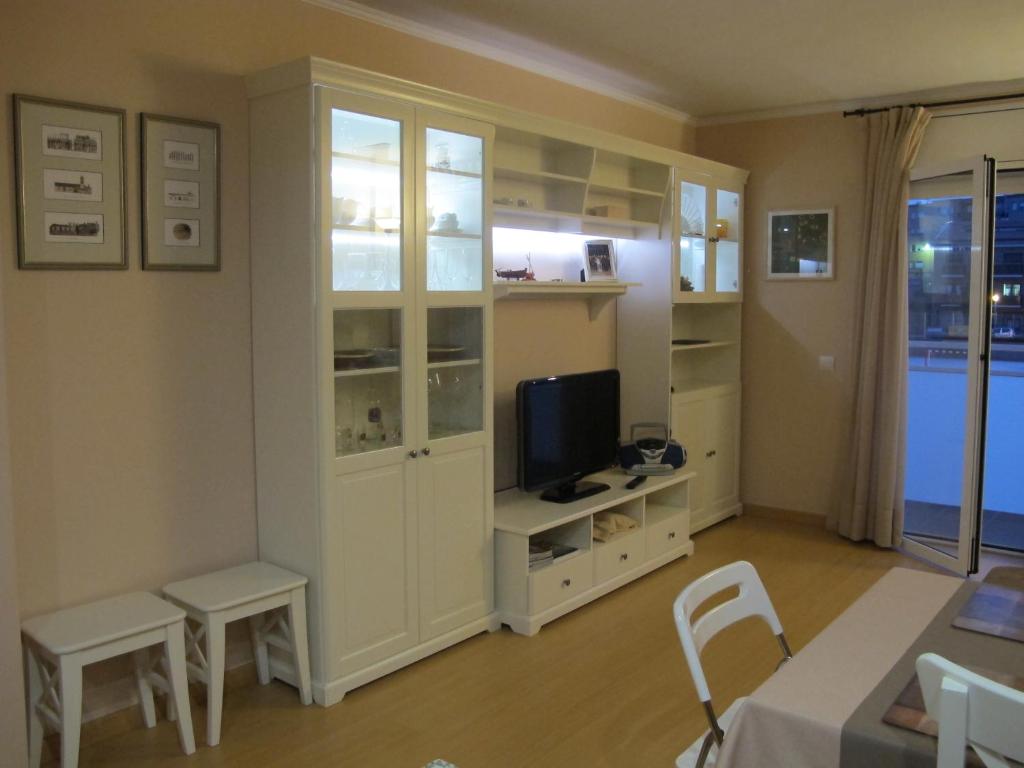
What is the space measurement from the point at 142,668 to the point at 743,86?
4.31 meters

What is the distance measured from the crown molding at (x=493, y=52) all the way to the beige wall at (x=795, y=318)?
719 millimetres

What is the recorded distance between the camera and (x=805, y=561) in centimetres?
509

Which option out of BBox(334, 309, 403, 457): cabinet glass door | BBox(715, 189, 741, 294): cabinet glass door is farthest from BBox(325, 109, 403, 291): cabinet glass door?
BBox(715, 189, 741, 294): cabinet glass door

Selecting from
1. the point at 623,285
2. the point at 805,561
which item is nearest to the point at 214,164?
the point at 623,285

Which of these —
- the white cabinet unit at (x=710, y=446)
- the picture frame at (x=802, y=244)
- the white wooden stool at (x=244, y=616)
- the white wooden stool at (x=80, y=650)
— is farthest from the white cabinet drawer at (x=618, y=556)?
the picture frame at (x=802, y=244)

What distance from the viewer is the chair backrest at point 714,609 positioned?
200cm

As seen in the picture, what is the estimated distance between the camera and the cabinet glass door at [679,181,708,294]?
5.35 meters

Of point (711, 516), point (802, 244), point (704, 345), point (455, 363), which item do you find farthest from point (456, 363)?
point (802, 244)

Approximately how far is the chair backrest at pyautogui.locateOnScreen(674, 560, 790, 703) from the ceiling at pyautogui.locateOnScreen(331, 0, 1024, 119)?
8.19 feet

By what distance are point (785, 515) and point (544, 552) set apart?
2.45 meters

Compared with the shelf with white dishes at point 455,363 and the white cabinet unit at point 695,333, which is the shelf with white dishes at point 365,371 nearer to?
the shelf with white dishes at point 455,363

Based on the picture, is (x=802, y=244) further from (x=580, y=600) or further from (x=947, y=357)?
(x=580, y=600)

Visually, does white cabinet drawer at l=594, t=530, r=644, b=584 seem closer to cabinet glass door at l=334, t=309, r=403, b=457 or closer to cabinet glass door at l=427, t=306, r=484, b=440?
cabinet glass door at l=427, t=306, r=484, b=440

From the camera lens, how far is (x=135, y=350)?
3.10m
